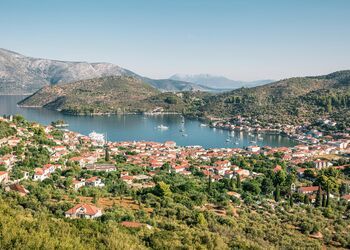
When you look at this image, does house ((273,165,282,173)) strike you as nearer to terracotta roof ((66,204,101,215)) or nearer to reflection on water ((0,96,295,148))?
terracotta roof ((66,204,101,215))

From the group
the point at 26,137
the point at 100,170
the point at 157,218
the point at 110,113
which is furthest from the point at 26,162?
the point at 110,113

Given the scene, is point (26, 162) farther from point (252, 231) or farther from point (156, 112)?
point (156, 112)

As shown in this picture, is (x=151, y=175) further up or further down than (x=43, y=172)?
further down

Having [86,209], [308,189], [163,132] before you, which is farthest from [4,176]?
[163,132]

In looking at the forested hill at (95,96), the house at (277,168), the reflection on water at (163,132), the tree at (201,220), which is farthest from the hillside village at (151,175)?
the forested hill at (95,96)

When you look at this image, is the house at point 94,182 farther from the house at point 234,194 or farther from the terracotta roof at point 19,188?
the house at point 234,194

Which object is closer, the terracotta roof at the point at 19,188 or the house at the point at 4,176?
the terracotta roof at the point at 19,188

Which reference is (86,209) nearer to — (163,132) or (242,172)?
(242,172)
